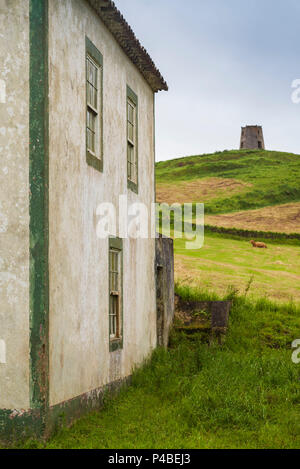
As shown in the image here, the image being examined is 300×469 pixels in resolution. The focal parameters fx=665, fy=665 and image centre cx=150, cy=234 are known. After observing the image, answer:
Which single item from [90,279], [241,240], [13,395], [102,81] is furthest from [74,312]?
[241,240]

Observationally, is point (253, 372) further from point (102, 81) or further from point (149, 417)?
point (102, 81)

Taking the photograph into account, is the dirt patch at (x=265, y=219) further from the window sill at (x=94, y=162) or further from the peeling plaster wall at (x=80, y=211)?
the window sill at (x=94, y=162)

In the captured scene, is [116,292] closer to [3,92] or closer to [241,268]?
[3,92]

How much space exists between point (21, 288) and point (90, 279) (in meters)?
2.15

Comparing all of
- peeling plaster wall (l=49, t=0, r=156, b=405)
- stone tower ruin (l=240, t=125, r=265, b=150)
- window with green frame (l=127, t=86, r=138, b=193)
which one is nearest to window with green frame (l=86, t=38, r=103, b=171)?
peeling plaster wall (l=49, t=0, r=156, b=405)

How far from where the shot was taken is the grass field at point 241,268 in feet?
78.8

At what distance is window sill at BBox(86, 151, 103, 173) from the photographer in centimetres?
1070

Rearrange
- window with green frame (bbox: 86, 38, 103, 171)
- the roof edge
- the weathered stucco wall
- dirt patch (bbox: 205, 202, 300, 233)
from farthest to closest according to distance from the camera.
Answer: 1. dirt patch (bbox: 205, 202, 300, 233)
2. the roof edge
3. window with green frame (bbox: 86, 38, 103, 171)
4. the weathered stucco wall

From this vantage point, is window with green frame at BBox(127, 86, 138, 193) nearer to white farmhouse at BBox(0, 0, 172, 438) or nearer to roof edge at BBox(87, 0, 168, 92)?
roof edge at BBox(87, 0, 168, 92)

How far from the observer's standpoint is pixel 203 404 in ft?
35.6

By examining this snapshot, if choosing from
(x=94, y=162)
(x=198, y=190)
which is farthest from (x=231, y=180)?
(x=94, y=162)

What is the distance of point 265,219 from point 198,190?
14084 mm

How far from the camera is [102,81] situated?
1167cm

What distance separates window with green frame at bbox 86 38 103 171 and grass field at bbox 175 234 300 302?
12.2 meters
